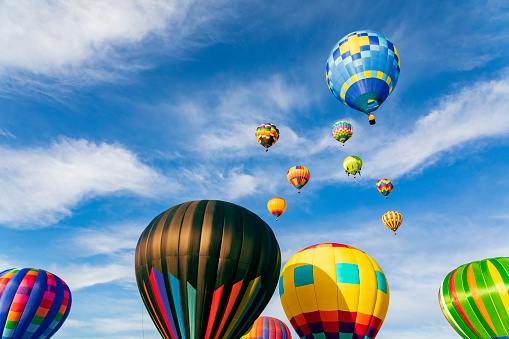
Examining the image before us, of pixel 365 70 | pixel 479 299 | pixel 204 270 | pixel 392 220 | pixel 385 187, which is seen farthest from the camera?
pixel 392 220

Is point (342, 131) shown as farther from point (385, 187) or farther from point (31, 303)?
point (31, 303)

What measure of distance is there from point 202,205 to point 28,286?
52.0 feet

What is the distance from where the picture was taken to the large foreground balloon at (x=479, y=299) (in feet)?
59.1

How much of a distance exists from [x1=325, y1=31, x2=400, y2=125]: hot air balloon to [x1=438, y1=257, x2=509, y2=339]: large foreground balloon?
9.81 meters

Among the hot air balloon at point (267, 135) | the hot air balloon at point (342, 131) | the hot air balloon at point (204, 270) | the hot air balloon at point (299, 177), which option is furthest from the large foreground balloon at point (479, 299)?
the hot air balloon at point (267, 135)

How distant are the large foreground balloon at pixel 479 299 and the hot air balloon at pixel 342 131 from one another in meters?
16.0

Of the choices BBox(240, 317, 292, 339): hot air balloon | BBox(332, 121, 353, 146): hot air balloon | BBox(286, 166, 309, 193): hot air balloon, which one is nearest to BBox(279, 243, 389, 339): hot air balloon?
BBox(240, 317, 292, 339): hot air balloon

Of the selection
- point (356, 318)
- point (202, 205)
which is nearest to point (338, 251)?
point (356, 318)

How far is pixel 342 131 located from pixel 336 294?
2063cm

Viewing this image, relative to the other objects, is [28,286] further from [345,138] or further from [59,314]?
[345,138]

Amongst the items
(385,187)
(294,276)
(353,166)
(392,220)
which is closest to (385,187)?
(385,187)

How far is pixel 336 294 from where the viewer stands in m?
16.2

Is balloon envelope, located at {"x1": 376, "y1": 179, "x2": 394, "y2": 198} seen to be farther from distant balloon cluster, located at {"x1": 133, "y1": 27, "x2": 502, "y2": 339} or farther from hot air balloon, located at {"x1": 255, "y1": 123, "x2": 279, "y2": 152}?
distant balloon cluster, located at {"x1": 133, "y1": 27, "x2": 502, "y2": 339}

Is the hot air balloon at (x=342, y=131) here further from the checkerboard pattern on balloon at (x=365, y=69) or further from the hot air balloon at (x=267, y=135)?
→ the checkerboard pattern on balloon at (x=365, y=69)
